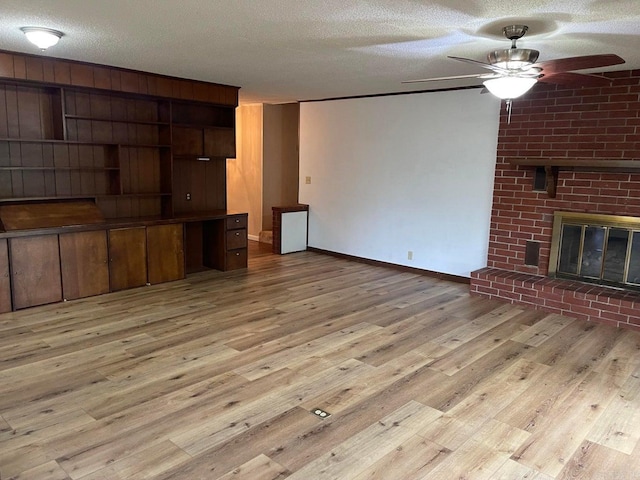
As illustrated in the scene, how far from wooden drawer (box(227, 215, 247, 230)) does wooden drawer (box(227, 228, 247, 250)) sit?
0.05m

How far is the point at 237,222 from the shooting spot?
6059 mm

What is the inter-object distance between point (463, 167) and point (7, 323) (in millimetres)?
4898

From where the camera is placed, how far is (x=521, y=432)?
8.55 ft

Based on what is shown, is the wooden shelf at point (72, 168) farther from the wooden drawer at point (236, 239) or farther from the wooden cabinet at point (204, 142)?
the wooden drawer at point (236, 239)

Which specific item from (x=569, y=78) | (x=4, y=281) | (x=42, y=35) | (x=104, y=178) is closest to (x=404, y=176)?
(x=569, y=78)

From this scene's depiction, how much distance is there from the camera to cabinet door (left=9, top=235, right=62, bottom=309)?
14.3 ft

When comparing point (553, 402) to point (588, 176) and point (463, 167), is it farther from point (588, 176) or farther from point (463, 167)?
point (463, 167)

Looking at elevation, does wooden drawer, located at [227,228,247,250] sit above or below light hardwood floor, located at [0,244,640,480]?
above

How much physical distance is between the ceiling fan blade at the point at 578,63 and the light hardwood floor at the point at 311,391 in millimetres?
2008

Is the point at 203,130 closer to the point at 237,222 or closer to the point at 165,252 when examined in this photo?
the point at 237,222

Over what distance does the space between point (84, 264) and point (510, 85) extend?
416 cm

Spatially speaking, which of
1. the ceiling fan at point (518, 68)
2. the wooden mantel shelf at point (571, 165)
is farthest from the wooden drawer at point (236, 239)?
the ceiling fan at point (518, 68)

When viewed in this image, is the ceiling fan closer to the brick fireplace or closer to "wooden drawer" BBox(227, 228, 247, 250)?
the brick fireplace

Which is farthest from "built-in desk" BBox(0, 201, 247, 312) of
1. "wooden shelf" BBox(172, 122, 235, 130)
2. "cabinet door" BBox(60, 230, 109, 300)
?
"wooden shelf" BBox(172, 122, 235, 130)
